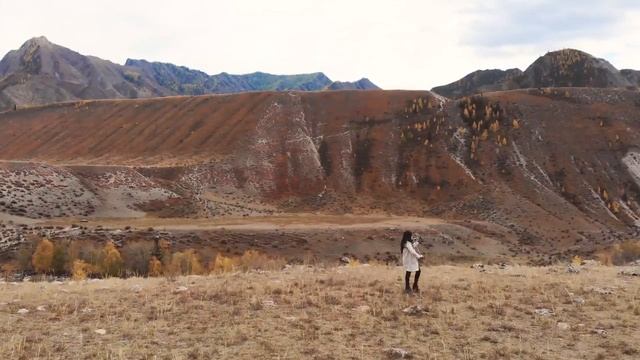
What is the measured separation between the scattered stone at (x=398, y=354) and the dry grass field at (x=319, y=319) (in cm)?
6

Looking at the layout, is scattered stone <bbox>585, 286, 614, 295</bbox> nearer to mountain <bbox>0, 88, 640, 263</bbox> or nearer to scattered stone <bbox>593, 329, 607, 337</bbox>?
scattered stone <bbox>593, 329, 607, 337</bbox>

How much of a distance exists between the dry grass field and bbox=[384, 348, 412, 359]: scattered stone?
0.06 meters

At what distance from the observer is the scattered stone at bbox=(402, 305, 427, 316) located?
1339 cm

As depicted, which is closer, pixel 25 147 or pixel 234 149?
pixel 234 149

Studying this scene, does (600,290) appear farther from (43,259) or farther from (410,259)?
(43,259)

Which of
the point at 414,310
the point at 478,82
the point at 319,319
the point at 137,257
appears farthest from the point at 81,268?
the point at 478,82

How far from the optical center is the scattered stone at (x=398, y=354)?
10234mm

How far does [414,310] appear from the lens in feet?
44.2

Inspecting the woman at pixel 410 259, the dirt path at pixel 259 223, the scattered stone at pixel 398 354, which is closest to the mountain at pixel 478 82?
the dirt path at pixel 259 223

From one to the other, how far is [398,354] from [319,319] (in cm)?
297

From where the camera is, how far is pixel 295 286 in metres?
16.9

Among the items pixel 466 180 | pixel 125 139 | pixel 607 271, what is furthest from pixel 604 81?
pixel 607 271

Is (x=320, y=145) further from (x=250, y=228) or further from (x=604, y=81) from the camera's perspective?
(x=604, y=81)

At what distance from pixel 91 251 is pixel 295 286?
24049mm
